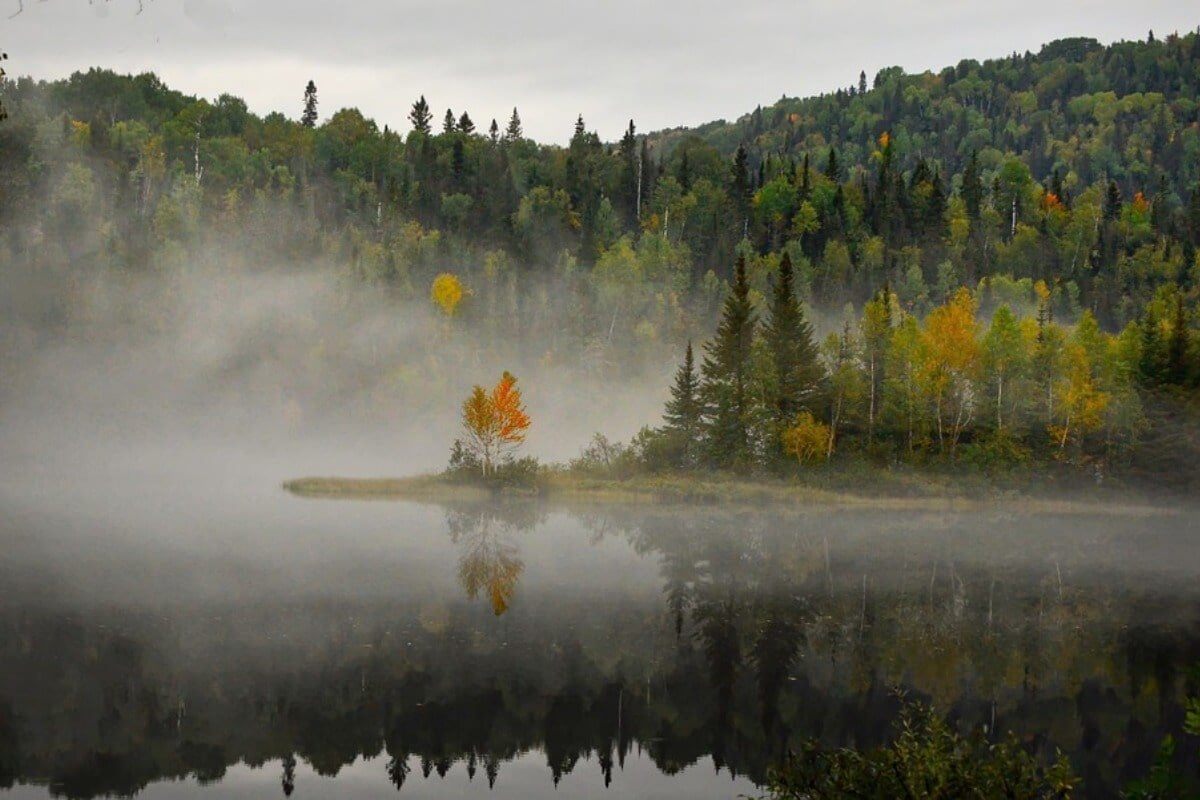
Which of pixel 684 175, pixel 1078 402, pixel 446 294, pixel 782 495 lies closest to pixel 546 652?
pixel 782 495

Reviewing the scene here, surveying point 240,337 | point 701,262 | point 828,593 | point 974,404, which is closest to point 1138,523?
point 974,404

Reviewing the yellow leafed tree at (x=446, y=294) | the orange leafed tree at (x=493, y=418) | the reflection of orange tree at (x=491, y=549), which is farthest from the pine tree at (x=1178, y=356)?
the yellow leafed tree at (x=446, y=294)

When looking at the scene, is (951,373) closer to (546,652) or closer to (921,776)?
(546,652)

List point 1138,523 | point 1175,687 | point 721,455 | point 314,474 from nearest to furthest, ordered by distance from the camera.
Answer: point 1175,687 → point 1138,523 → point 721,455 → point 314,474

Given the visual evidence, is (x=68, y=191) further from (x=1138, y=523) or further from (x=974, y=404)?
(x=1138, y=523)

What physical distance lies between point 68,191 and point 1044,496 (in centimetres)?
11822

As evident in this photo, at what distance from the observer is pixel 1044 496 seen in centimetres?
8994

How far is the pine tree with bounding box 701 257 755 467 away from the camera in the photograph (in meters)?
92.7

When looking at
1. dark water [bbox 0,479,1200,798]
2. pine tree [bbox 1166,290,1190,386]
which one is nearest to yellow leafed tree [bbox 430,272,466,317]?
dark water [bbox 0,479,1200,798]

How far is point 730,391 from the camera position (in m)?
93.9

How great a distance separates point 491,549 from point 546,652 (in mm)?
24830

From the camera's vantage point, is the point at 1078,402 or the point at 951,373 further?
the point at 951,373

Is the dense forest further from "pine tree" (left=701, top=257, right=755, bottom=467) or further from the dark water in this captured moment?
the dark water

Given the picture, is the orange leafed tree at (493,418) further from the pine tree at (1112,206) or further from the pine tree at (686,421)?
the pine tree at (1112,206)
